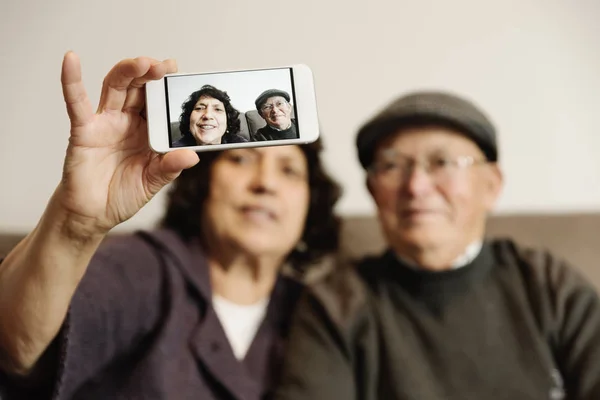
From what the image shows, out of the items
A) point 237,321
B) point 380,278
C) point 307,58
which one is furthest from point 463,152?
point 237,321

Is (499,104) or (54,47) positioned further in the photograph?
(499,104)

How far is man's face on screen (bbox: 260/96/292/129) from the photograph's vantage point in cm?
53

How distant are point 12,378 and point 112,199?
0.29m

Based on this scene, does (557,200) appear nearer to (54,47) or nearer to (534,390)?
(534,390)

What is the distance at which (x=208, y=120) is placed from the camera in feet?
1.71

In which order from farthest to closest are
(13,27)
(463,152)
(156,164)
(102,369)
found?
(13,27)
(463,152)
(102,369)
(156,164)

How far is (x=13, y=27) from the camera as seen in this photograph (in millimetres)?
948

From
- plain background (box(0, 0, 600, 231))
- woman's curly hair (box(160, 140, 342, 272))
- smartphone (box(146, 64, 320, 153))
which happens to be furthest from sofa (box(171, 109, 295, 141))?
plain background (box(0, 0, 600, 231))

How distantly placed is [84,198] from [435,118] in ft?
1.83

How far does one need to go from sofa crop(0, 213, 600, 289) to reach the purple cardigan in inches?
10.6

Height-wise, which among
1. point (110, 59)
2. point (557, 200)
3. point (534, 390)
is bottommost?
point (534, 390)

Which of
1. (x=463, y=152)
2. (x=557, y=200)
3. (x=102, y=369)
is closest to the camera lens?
(x=102, y=369)

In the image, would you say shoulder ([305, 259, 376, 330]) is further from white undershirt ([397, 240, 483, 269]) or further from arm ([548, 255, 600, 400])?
arm ([548, 255, 600, 400])

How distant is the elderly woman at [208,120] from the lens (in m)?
0.52
